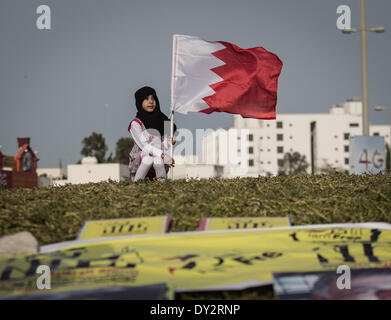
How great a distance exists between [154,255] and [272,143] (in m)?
118

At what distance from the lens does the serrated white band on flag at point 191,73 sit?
342 inches

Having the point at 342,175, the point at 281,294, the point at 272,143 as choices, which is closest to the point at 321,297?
the point at 281,294

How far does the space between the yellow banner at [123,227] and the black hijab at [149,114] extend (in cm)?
333

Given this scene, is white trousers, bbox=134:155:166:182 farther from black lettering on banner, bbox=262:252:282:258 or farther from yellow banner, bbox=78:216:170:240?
black lettering on banner, bbox=262:252:282:258

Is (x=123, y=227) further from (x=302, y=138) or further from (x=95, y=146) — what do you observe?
(x=302, y=138)

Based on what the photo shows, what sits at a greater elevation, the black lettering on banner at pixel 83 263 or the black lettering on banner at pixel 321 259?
the black lettering on banner at pixel 83 263

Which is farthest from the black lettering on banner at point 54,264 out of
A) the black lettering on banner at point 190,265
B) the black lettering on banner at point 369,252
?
the black lettering on banner at point 369,252

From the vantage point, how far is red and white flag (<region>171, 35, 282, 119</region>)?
8727 millimetres

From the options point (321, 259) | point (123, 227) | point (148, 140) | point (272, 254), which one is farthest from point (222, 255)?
point (148, 140)

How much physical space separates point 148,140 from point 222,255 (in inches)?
152

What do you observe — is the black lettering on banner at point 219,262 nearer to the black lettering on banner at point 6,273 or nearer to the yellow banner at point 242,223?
the yellow banner at point 242,223

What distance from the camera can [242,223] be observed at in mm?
5312
